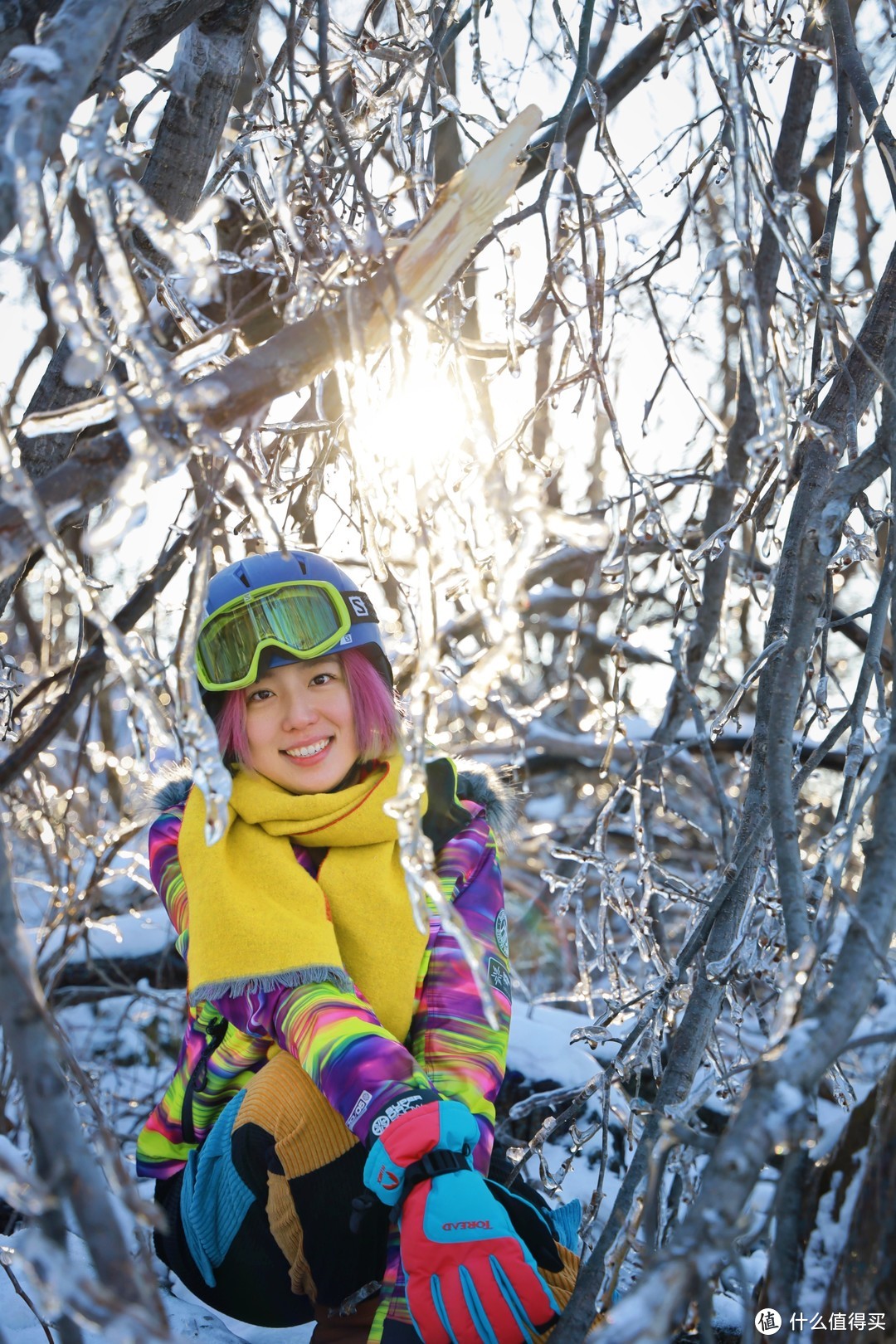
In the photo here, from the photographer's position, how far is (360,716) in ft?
6.61

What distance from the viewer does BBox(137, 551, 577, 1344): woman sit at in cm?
140

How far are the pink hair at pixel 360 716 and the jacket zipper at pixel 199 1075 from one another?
18.7 inches

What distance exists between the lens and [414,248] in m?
1.16

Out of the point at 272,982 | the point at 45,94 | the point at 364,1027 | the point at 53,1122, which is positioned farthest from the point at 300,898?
the point at 45,94

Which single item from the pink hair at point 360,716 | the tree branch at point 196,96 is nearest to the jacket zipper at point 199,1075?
the pink hair at point 360,716

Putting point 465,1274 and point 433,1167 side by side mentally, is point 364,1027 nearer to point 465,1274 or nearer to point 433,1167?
point 433,1167

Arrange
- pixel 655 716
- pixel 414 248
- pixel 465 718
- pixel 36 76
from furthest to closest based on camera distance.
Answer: pixel 655 716
pixel 465 718
pixel 414 248
pixel 36 76

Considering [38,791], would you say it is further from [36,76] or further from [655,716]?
[655,716]

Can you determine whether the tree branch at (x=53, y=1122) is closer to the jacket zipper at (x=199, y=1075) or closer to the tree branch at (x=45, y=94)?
the tree branch at (x=45, y=94)

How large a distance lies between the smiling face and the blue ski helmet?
2.0 inches

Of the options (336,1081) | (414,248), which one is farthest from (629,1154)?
(414,248)

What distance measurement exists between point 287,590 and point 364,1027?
0.77m

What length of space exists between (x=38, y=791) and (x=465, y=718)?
3.36 m

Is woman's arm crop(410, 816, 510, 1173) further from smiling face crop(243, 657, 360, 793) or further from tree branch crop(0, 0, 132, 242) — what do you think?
tree branch crop(0, 0, 132, 242)
